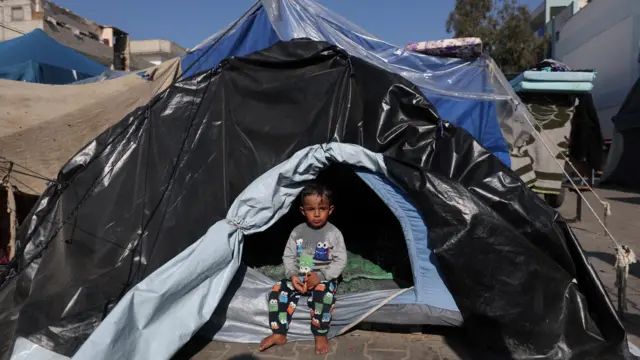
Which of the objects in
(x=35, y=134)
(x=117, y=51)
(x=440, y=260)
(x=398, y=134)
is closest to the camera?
(x=440, y=260)

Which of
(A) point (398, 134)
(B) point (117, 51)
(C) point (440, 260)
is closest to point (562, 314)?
(C) point (440, 260)

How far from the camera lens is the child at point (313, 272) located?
3.19 meters

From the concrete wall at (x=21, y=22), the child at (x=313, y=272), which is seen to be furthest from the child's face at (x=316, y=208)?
the concrete wall at (x=21, y=22)

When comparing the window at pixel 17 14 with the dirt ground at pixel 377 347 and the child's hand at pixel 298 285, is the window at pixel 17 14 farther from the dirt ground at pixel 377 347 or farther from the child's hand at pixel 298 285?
the child's hand at pixel 298 285

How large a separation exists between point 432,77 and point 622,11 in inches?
611

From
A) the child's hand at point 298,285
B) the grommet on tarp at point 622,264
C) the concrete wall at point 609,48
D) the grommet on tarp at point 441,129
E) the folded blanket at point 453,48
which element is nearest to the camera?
the grommet on tarp at point 622,264

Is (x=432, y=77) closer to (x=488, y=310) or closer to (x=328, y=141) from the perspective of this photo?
(x=328, y=141)

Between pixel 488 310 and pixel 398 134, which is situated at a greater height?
pixel 398 134

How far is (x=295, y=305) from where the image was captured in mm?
3291

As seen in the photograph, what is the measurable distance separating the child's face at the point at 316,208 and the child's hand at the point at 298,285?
0.42 meters

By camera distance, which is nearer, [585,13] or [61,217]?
[61,217]

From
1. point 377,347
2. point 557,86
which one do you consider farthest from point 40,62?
point 557,86

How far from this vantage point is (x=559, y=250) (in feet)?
9.37

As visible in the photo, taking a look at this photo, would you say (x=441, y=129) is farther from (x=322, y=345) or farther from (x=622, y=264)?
(x=322, y=345)
